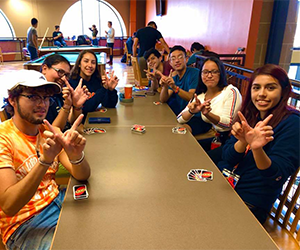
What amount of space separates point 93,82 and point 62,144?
5.21 feet

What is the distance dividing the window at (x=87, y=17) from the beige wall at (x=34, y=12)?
1.75 feet

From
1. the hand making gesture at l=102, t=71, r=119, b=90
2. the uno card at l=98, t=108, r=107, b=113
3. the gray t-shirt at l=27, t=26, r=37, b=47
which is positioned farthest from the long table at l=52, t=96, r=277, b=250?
the gray t-shirt at l=27, t=26, r=37, b=47

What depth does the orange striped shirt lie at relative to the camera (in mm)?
1038

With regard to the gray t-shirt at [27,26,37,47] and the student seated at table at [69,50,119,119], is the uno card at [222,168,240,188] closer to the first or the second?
the student seated at table at [69,50,119,119]

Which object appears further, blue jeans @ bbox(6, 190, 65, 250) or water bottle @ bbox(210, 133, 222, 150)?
water bottle @ bbox(210, 133, 222, 150)

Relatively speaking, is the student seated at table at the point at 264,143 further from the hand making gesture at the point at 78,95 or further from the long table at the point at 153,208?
the hand making gesture at the point at 78,95

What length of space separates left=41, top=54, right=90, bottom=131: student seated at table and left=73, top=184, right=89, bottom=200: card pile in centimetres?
68

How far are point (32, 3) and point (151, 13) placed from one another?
549 centimetres

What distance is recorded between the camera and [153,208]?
0.98 m

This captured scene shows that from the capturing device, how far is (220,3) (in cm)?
447

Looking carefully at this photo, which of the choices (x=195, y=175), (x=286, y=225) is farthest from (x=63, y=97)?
(x=286, y=225)

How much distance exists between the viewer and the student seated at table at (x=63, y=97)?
168 cm

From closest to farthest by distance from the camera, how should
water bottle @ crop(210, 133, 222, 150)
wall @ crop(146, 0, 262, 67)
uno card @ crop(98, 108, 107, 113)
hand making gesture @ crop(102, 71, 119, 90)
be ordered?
water bottle @ crop(210, 133, 222, 150) → uno card @ crop(98, 108, 107, 113) → hand making gesture @ crop(102, 71, 119, 90) → wall @ crop(146, 0, 262, 67)

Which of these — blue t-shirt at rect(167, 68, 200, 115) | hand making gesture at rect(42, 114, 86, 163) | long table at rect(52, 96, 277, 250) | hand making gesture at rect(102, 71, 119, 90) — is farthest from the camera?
blue t-shirt at rect(167, 68, 200, 115)
